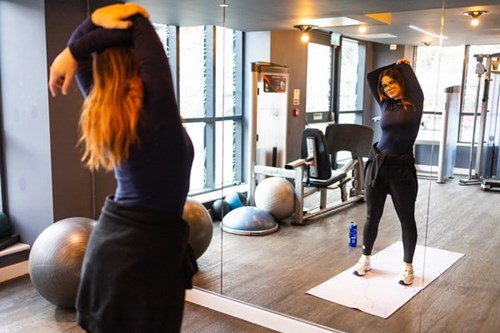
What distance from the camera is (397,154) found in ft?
8.30

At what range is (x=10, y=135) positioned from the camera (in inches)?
139

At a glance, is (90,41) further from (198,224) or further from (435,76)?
(198,224)

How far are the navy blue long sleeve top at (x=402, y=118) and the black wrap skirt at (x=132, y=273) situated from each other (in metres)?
1.59

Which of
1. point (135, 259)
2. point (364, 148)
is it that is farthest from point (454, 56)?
point (135, 259)

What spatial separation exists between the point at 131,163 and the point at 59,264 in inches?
78.6

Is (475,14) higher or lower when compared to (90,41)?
higher

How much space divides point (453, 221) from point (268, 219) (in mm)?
1407

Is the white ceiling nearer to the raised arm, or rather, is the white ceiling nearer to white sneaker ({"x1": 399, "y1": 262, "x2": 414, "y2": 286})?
white sneaker ({"x1": 399, "y1": 262, "x2": 414, "y2": 286})

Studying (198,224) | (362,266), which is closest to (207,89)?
(198,224)

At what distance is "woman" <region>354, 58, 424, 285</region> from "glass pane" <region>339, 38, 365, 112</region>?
0.08 m

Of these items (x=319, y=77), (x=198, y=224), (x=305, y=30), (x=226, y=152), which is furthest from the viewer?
(x=226, y=152)

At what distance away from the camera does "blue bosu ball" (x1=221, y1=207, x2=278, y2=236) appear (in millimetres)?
3588

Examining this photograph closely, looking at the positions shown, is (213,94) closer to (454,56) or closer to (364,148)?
(364,148)

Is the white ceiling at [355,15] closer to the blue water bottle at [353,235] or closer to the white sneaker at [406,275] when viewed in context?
the blue water bottle at [353,235]
